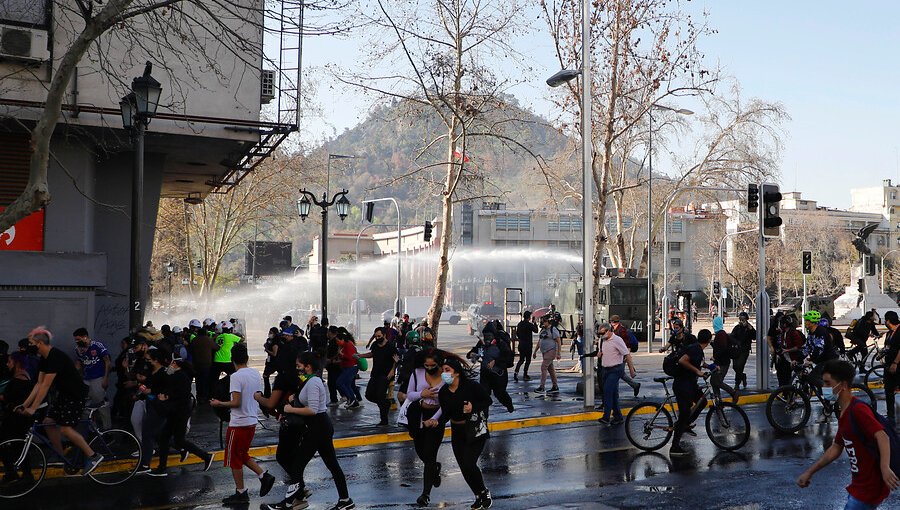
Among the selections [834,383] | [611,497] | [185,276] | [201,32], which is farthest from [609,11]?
[185,276]

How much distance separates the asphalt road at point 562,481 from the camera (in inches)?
348

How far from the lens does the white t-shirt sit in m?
8.84

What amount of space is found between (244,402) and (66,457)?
2.51 meters

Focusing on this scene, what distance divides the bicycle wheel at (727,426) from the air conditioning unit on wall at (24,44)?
39.2 feet

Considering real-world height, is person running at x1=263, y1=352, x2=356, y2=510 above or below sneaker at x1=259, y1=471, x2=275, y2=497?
above

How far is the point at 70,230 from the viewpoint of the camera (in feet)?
52.1

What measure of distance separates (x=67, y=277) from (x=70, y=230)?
1.56 metres

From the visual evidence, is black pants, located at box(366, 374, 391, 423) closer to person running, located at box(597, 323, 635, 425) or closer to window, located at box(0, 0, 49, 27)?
person running, located at box(597, 323, 635, 425)

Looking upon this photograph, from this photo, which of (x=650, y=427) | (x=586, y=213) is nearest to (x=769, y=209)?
(x=586, y=213)

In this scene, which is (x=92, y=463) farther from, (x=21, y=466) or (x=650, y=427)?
(x=650, y=427)

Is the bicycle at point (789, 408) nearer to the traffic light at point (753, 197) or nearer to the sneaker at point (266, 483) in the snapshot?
the traffic light at point (753, 197)

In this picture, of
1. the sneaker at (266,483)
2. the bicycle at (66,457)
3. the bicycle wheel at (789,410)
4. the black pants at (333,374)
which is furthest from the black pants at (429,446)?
the black pants at (333,374)

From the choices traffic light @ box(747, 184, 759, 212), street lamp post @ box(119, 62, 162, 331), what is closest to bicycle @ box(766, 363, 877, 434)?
traffic light @ box(747, 184, 759, 212)

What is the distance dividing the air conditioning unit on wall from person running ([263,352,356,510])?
9.13m
